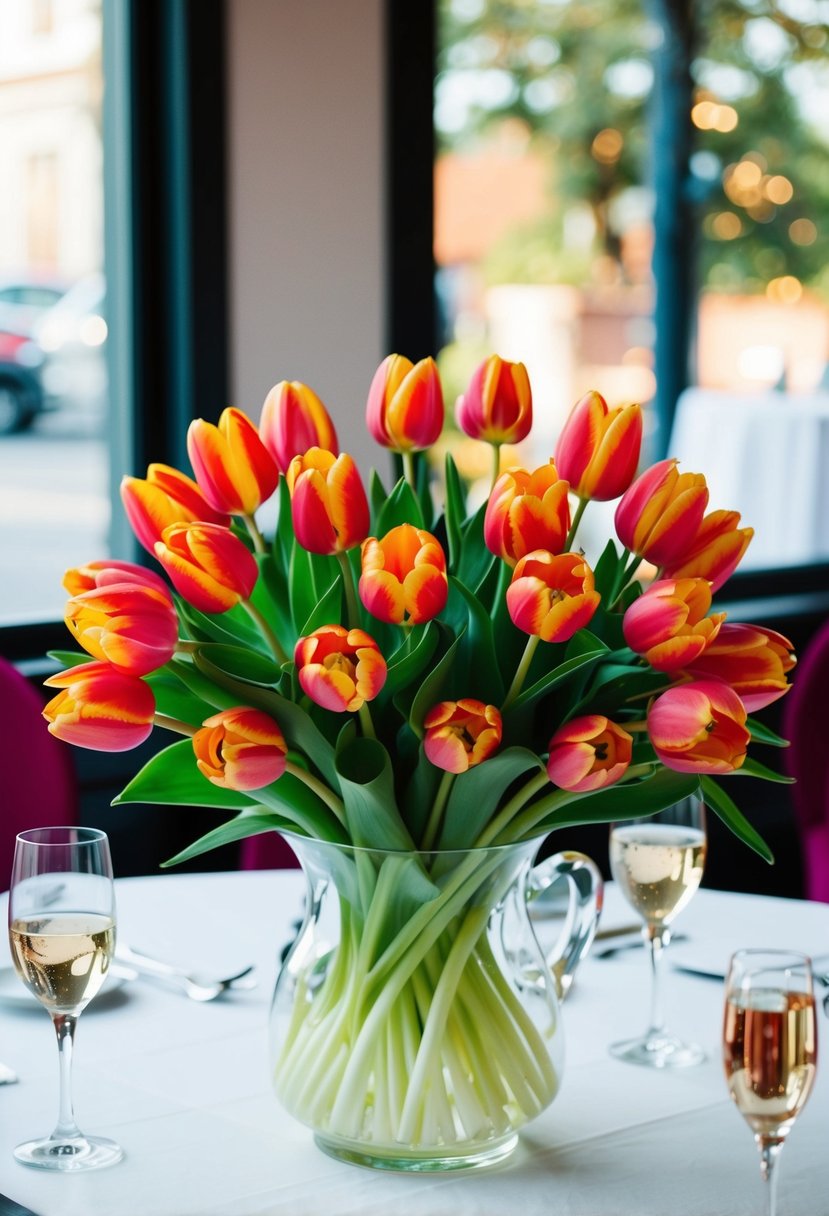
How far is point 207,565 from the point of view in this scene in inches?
36.3

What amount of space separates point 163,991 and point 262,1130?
293mm

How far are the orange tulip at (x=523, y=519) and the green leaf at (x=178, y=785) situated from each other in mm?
238

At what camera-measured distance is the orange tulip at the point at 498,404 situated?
1.07 meters

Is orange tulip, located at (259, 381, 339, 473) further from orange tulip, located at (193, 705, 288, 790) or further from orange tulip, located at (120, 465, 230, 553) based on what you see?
orange tulip, located at (193, 705, 288, 790)

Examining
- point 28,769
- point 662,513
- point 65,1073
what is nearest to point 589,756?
point 662,513

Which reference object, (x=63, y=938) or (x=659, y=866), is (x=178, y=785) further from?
(x=659, y=866)

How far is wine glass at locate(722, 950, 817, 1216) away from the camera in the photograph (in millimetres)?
870

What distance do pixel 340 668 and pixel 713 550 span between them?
0.87 ft

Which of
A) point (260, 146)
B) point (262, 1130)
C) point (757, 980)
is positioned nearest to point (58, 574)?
point (260, 146)

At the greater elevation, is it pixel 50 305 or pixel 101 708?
pixel 50 305

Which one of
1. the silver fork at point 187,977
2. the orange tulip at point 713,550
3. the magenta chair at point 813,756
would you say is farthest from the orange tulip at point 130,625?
the magenta chair at point 813,756

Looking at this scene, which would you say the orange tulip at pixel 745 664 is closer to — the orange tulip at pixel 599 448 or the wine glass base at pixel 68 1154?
the orange tulip at pixel 599 448

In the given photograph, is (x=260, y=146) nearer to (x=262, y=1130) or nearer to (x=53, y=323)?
(x=53, y=323)

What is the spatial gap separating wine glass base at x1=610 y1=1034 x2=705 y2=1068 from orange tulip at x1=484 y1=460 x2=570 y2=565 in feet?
1.56
